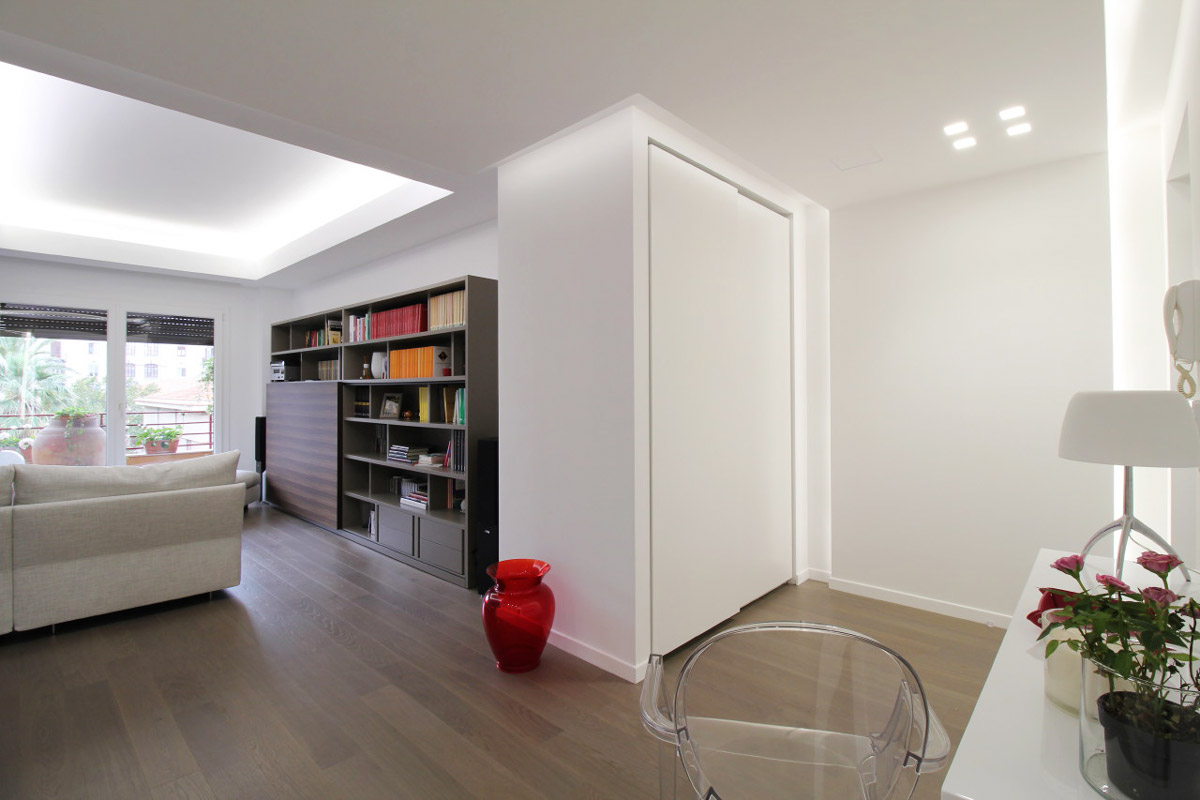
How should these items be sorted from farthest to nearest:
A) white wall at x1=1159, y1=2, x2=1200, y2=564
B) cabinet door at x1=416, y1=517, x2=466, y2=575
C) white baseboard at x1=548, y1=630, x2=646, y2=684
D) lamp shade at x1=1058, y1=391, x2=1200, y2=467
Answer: cabinet door at x1=416, y1=517, x2=466, y2=575, white baseboard at x1=548, y1=630, x2=646, y2=684, white wall at x1=1159, y1=2, x2=1200, y2=564, lamp shade at x1=1058, y1=391, x2=1200, y2=467

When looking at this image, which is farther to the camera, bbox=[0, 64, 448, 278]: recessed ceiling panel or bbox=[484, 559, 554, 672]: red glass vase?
bbox=[0, 64, 448, 278]: recessed ceiling panel

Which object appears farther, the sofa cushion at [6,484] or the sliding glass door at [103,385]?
the sliding glass door at [103,385]

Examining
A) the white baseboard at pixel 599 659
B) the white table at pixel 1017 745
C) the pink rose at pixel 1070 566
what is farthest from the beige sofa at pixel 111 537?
the pink rose at pixel 1070 566

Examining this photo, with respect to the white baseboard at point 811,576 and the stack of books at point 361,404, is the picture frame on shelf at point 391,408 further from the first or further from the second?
the white baseboard at point 811,576

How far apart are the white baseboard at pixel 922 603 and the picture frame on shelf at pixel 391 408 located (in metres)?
3.66

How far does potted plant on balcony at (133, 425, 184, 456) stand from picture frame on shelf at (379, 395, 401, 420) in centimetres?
343

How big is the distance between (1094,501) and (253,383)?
26.9 ft

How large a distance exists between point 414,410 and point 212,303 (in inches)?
148

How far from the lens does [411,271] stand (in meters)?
5.51

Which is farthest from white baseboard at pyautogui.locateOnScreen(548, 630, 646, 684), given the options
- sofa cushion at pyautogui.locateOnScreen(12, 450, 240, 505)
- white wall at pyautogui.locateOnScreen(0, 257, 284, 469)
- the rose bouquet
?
white wall at pyautogui.locateOnScreen(0, 257, 284, 469)

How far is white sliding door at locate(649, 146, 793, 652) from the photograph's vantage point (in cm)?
281

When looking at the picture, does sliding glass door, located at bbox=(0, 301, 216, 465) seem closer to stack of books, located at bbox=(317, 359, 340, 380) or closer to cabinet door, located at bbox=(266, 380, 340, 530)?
cabinet door, located at bbox=(266, 380, 340, 530)

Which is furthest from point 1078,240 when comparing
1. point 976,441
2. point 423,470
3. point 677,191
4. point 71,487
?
point 71,487

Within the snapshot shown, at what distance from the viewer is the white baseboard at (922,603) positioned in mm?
3268
